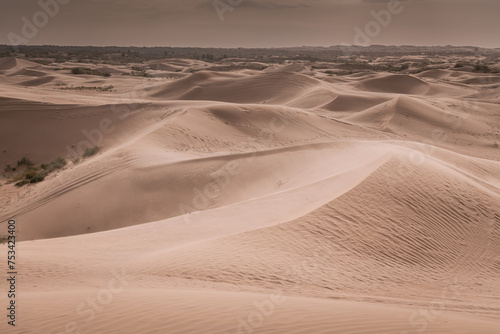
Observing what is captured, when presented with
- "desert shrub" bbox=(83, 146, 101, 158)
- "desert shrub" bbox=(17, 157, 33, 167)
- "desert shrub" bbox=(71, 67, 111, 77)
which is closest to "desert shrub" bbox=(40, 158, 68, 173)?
"desert shrub" bbox=(83, 146, 101, 158)

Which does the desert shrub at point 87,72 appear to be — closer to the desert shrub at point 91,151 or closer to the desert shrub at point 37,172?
the desert shrub at point 91,151

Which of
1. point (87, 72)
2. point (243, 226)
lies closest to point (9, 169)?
point (243, 226)

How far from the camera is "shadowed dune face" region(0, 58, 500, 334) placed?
5.68 metres

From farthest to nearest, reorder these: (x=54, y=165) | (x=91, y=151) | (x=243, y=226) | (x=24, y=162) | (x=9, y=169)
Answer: (x=24, y=162) < (x=91, y=151) < (x=9, y=169) < (x=54, y=165) < (x=243, y=226)

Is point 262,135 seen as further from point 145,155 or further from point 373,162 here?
point 373,162

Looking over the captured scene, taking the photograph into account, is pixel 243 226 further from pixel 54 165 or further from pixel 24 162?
pixel 24 162

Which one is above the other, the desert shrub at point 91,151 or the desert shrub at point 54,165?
the desert shrub at point 91,151

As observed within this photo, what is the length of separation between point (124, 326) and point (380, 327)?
3028 mm

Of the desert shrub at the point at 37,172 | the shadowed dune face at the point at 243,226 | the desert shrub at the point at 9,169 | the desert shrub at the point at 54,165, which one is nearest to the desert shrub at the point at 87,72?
the shadowed dune face at the point at 243,226

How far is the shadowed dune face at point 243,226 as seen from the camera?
5684 mm

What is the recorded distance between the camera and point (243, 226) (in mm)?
10016

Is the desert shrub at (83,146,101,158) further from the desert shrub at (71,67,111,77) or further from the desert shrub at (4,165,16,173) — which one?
the desert shrub at (71,67,111,77)

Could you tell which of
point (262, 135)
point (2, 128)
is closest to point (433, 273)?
point (262, 135)

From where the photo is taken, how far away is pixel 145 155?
17797 mm
